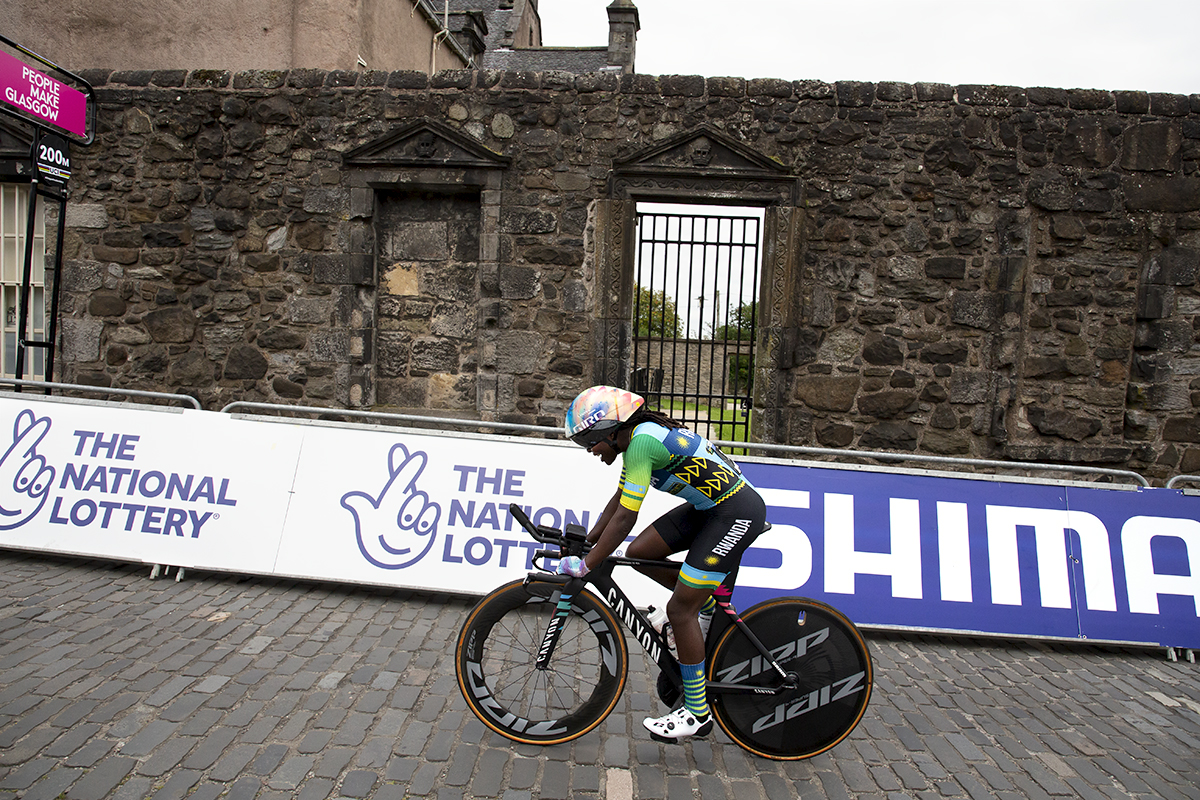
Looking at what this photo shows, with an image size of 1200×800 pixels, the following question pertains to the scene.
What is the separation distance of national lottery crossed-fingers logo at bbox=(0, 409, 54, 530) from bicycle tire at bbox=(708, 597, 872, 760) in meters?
5.09

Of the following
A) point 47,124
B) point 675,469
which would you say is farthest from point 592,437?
point 47,124

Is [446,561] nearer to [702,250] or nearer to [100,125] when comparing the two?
[702,250]

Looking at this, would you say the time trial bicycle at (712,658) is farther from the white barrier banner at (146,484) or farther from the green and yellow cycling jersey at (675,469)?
the white barrier banner at (146,484)

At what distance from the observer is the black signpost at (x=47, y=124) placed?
646cm

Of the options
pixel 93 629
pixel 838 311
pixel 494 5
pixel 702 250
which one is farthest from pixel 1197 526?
pixel 494 5

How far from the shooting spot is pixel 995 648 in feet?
15.2

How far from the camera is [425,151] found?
7.79 metres

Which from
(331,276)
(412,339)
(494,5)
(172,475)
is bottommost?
(172,475)

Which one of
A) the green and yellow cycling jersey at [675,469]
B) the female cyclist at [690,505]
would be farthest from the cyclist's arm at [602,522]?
the green and yellow cycling jersey at [675,469]

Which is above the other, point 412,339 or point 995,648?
point 412,339

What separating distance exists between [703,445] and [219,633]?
3.16 metres

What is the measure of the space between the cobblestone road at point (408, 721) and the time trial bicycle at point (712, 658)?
0.15m

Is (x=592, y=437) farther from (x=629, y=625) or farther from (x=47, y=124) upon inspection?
(x=47, y=124)

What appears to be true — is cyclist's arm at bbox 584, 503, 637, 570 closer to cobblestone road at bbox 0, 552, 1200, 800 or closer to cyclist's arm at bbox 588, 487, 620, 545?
cyclist's arm at bbox 588, 487, 620, 545
